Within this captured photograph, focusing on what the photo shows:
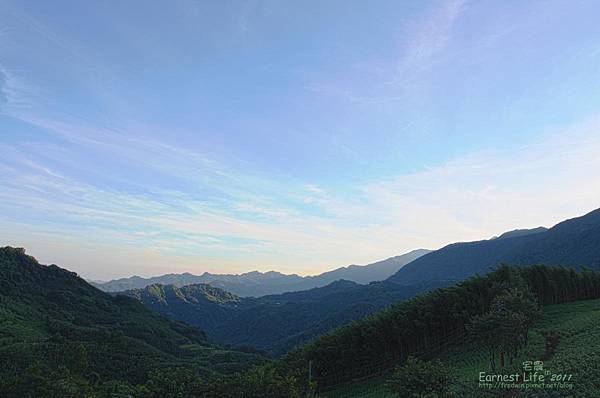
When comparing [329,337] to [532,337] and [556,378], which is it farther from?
[556,378]

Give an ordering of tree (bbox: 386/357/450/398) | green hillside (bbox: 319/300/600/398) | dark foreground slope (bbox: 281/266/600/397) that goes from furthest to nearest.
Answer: dark foreground slope (bbox: 281/266/600/397) < green hillside (bbox: 319/300/600/398) < tree (bbox: 386/357/450/398)

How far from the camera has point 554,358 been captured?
133 feet

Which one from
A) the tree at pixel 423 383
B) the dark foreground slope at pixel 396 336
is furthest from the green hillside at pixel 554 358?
the tree at pixel 423 383

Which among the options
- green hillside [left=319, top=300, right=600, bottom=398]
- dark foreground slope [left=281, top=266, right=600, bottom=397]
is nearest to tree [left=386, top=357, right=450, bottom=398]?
green hillside [left=319, top=300, right=600, bottom=398]

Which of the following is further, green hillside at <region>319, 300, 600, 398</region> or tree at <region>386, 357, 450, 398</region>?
green hillside at <region>319, 300, 600, 398</region>

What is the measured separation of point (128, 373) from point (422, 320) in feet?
363

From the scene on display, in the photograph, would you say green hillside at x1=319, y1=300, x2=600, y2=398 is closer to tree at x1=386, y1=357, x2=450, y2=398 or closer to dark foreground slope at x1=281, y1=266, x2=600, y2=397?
dark foreground slope at x1=281, y1=266, x2=600, y2=397

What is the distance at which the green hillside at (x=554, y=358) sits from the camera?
29150 millimetres

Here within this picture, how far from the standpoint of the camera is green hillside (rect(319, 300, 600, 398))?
1148 inches

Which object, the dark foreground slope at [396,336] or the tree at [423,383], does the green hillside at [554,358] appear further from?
the tree at [423,383]

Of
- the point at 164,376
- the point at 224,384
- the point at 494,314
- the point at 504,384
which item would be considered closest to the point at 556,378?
the point at 504,384

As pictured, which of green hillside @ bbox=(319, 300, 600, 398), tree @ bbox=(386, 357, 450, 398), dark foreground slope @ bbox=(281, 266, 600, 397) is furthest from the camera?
dark foreground slope @ bbox=(281, 266, 600, 397)

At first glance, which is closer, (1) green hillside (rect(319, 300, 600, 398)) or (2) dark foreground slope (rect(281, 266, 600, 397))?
(1) green hillside (rect(319, 300, 600, 398))

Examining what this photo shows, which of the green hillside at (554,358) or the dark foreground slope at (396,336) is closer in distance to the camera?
the green hillside at (554,358)
